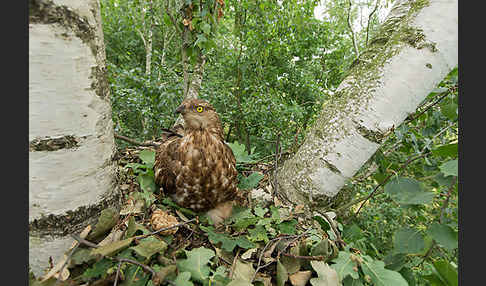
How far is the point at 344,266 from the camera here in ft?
2.69

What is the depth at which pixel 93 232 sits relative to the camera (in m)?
0.73

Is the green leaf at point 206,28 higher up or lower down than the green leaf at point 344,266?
higher up

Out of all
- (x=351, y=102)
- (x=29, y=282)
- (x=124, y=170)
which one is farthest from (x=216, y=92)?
(x=29, y=282)

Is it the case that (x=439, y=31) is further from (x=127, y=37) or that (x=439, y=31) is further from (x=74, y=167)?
(x=127, y=37)

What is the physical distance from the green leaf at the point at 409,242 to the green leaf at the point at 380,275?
3.2 inches

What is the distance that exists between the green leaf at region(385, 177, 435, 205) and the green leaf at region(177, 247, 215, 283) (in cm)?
71

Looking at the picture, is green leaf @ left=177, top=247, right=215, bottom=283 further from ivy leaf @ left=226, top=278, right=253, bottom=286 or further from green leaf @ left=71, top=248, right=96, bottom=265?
green leaf @ left=71, top=248, right=96, bottom=265

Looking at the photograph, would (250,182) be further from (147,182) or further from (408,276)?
(408,276)

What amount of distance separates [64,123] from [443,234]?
122 cm

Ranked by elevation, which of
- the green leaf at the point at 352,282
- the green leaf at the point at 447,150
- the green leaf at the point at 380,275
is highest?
the green leaf at the point at 447,150

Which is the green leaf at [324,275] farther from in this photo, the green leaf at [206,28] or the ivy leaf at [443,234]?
the green leaf at [206,28]

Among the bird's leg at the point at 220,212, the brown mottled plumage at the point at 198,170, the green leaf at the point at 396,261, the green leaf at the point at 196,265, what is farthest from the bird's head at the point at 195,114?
the green leaf at the point at 396,261

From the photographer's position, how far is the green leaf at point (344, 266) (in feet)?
2.59

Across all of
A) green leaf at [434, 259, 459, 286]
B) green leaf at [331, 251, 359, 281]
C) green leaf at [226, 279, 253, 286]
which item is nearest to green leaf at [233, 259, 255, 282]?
green leaf at [226, 279, 253, 286]
